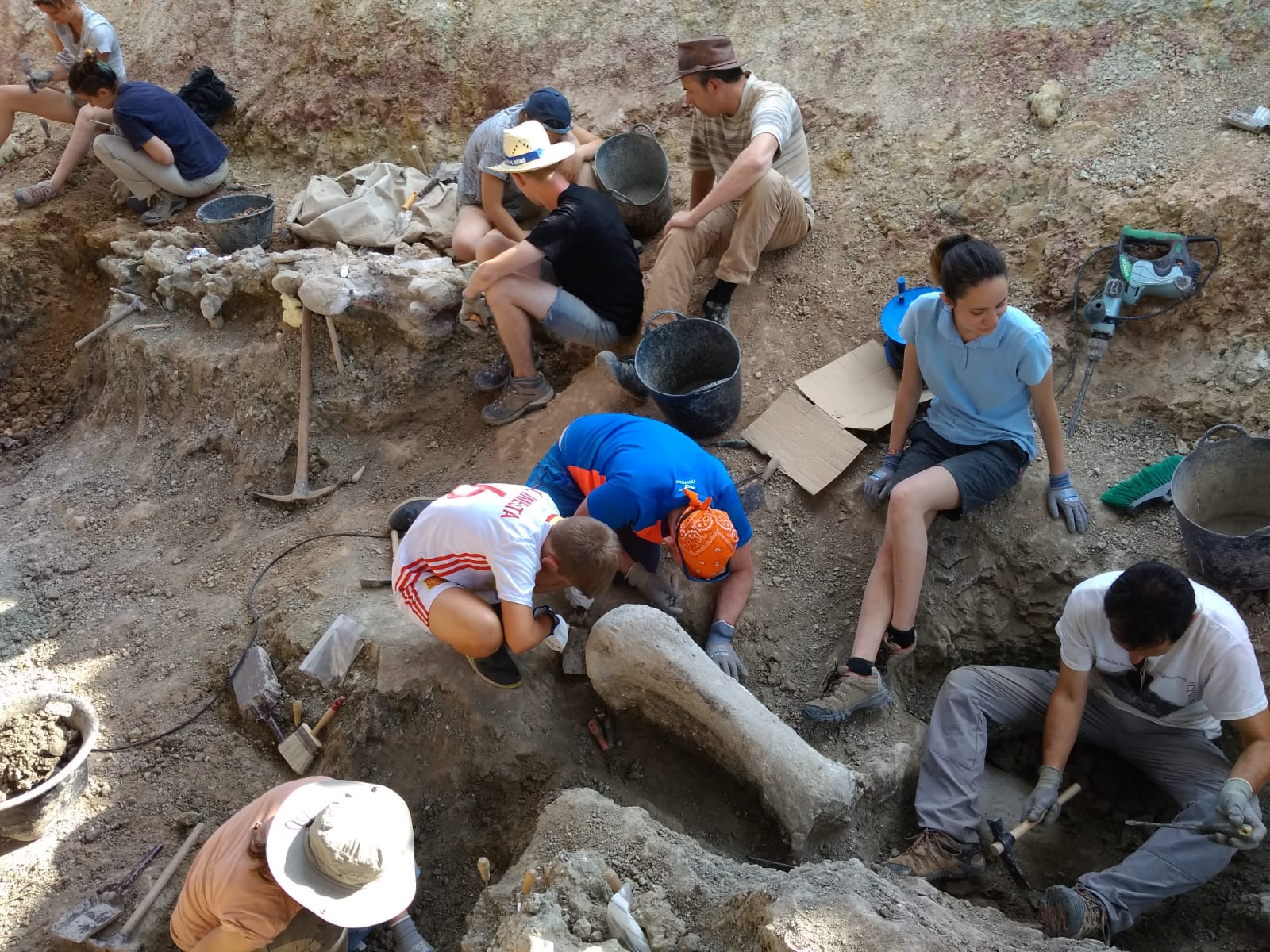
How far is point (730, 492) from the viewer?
3445mm

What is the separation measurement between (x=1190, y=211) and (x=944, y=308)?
61.4 inches

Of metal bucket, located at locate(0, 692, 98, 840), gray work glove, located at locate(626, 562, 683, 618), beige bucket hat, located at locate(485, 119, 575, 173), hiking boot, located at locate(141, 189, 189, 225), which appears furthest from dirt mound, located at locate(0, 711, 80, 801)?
hiking boot, located at locate(141, 189, 189, 225)

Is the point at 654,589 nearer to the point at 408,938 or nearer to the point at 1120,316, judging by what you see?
the point at 408,938

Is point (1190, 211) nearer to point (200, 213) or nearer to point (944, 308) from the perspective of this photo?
point (944, 308)

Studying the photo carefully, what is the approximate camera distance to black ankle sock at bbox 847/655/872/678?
333cm

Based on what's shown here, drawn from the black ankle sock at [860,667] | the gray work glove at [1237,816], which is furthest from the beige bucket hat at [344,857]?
the gray work glove at [1237,816]

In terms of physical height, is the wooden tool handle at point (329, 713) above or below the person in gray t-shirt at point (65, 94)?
below

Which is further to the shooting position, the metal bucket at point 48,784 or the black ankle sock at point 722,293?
the black ankle sock at point 722,293

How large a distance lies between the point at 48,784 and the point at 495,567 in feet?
5.75

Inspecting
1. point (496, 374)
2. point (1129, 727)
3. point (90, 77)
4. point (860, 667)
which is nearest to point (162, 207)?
point (90, 77)

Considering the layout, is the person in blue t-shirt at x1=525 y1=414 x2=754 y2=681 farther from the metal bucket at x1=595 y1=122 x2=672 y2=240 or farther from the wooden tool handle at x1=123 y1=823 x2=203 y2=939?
the metal bucket at x1=595 y1=122 x2=672 y2=240

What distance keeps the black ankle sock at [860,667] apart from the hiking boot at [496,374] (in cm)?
229

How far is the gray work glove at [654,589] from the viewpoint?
11.9 ft

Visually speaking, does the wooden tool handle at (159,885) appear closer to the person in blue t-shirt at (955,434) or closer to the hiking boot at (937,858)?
the person in blue t-shirt at (955,434)
